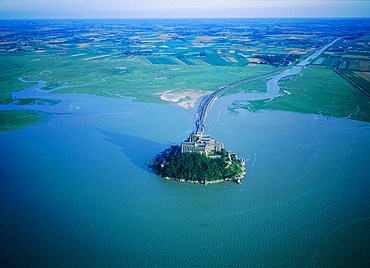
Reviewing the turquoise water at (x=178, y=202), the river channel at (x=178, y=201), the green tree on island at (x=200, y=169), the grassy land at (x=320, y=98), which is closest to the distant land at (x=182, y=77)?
the grassy land at (x=320, y=98)

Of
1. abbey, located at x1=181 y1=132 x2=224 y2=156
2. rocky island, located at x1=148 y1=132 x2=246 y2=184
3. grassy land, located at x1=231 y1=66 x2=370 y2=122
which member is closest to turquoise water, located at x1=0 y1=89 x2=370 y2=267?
rocky island, located at x1=148 y1=132 x2=246 y2=184

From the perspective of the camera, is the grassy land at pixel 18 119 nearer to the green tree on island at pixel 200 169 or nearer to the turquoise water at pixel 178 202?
the turquoise water at pixel 178 202

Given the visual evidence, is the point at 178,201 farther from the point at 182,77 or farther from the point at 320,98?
the point at 182,77

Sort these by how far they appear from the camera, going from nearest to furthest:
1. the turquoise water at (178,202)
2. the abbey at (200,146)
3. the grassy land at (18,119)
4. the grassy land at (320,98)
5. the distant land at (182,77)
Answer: the turquoise water at (178,202), the abbey at (200,146), the grassy land at (18,119), the grassy land at (320,98), the distant land at (182,77)

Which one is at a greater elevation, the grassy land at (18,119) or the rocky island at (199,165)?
the rocky island at (199,165)

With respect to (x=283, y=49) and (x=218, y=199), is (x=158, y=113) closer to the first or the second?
(x=218, y=199)
